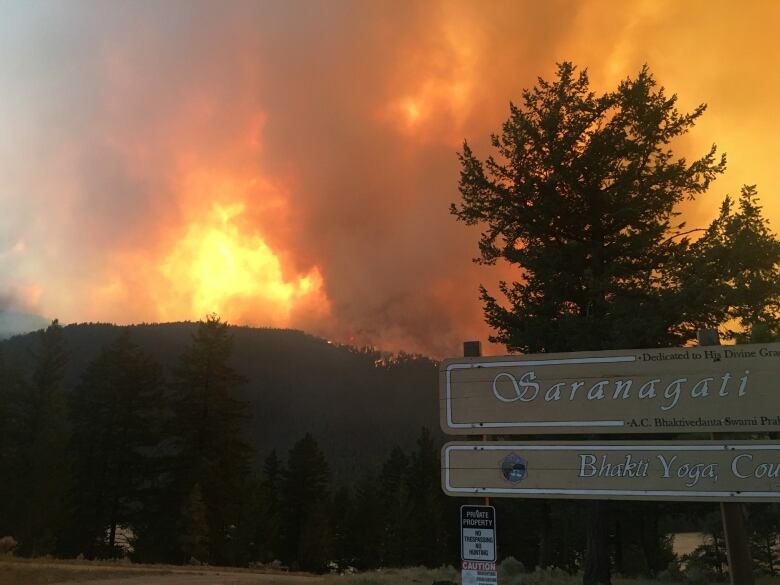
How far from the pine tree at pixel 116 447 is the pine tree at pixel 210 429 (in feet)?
9.95

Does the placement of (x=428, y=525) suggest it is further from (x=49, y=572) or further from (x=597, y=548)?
(x=49, y=572)

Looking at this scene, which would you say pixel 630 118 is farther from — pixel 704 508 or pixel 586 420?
pixel 704 508

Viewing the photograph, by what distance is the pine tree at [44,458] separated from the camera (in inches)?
1403

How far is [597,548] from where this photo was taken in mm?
16656

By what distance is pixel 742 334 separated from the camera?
18.8m

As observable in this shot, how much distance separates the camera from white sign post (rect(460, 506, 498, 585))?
24.0ft

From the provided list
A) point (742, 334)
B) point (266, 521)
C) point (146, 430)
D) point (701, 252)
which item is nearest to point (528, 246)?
point (701, 252)

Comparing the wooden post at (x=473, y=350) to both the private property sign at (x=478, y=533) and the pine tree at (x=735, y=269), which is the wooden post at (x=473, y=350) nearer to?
the private property sign at (x=478, y=533)

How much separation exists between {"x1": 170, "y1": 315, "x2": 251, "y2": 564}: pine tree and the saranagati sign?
3159 cm

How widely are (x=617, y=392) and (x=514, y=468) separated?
192cm

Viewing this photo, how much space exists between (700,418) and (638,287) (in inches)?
431

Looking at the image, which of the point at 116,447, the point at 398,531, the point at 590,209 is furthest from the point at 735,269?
the point at 398,531

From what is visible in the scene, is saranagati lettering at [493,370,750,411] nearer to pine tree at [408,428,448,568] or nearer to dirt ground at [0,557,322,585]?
dirt ground at [0,557,322,585]

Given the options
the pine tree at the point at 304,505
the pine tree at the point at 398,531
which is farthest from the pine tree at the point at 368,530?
the pine tree at the point at 304,505
